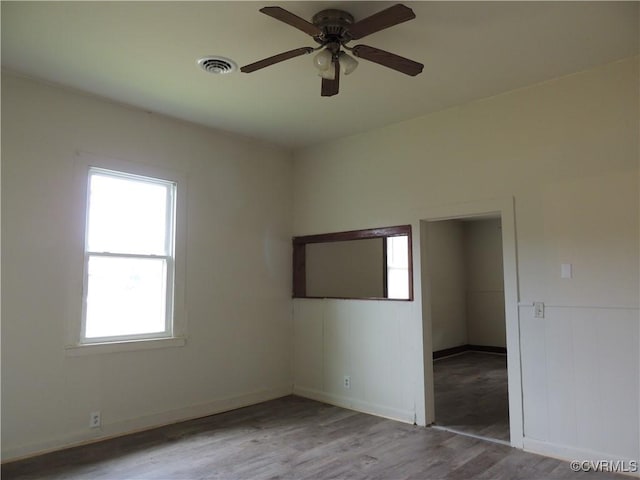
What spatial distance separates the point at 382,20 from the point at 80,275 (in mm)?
3025

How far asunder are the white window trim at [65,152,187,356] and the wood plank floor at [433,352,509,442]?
2.66 m

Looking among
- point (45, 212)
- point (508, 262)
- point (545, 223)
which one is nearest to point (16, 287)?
point (45, 212)

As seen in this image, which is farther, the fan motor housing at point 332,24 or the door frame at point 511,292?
the door frame at point 511,292

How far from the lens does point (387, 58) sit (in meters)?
2.67

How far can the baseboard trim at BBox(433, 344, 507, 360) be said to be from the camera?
26.2ft

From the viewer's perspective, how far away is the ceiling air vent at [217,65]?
126 inches

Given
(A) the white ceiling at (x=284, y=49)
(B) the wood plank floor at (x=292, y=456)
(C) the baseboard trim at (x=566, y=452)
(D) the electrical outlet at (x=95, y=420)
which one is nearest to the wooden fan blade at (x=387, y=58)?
(A) the white ceiling at (x=284, y=49)

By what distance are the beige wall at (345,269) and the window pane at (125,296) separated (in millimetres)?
1789

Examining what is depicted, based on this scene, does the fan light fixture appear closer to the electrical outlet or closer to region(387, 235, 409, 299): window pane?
region(387, 235, 409, 299): window pane

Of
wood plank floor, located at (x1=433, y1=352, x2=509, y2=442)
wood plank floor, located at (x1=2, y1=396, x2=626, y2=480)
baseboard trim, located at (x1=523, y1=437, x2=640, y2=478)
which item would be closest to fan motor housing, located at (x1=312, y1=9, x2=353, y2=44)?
wood plank floor, located at (x1=2, y1=396, x2=626, y2=480)

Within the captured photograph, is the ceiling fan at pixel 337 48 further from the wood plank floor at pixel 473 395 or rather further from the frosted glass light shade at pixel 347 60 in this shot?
the wood plank floor at pixel 473 395

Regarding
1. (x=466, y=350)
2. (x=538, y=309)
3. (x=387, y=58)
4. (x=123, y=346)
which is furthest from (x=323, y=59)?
(x=466, y=350)

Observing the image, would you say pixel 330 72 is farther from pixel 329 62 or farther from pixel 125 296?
pixel 125 296

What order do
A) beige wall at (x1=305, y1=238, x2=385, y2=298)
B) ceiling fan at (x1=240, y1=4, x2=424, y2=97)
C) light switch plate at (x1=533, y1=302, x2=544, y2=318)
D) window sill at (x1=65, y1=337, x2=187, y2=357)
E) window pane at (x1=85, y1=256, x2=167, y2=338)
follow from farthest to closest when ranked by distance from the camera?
beige wall at (x1=305, y1=238, x2=385, y2=298), window pane at (x1=85, y1=256, x2=167, y2=338), window sill at (x1=65, y1=337, x2=187, y2=357), light switch plate at (x1=533, y1=302, x2=544, y2=318), ceiling fan at (x1=240, y1=4, x2=424, y2=97)
